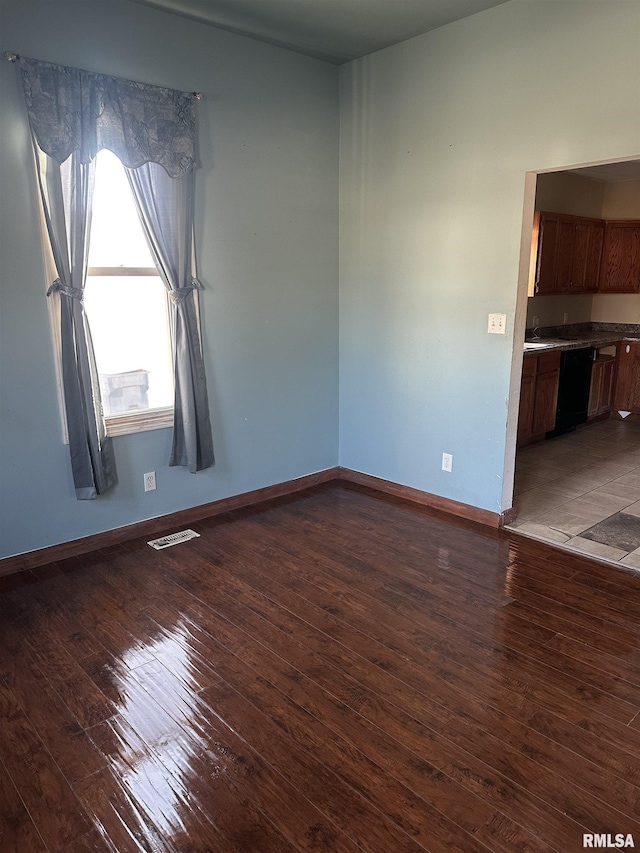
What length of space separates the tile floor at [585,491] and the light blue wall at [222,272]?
1.65m

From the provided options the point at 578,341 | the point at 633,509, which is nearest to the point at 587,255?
the point at 578,341

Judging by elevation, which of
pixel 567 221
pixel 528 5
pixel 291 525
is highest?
pixel 528 5

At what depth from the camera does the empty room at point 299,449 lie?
191cm

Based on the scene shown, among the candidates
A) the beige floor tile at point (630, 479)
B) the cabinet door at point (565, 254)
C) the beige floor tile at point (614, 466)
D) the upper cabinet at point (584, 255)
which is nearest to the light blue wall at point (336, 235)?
the beige floor tile at point (630, 479)

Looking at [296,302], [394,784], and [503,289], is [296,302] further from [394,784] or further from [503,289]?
[394,784]

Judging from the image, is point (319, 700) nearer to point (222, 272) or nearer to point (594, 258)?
point (222, 272)

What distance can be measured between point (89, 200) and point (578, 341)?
4782mm

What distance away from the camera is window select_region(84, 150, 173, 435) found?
331 cm

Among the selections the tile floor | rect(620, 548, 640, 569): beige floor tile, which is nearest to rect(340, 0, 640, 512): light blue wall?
the tile floor

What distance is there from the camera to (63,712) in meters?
2.19

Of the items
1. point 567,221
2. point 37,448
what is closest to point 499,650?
point 37,448

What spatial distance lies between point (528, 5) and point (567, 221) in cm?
325

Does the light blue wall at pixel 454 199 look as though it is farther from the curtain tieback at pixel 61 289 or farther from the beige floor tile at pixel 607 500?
the curtain tieback at pixel 61 289

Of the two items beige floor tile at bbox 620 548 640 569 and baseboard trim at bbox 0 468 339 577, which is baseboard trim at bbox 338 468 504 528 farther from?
beige floor tile at bbox 620 548 640 569
